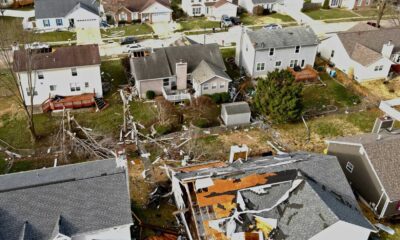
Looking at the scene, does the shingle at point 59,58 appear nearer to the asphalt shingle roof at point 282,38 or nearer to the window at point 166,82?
the window at point 166,82

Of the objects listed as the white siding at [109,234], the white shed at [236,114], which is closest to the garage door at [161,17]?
the white shed at [236,114]

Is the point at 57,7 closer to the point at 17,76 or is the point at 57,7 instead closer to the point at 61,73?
the point at 61,73

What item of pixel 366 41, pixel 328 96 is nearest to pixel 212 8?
pixel 366 41

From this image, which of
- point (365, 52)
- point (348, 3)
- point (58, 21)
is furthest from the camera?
point (348, 3)

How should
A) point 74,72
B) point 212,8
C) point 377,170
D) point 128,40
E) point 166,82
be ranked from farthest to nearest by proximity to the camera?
point 212,8, point 128,40, point 166,82, point 74,72, point 377,170

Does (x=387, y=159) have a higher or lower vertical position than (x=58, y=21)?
lower

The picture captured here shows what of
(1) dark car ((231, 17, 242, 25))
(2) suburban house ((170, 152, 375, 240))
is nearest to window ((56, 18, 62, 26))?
(1) dark car ((231, 17, 242, 25))

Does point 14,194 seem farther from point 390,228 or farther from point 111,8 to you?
point 111,8
